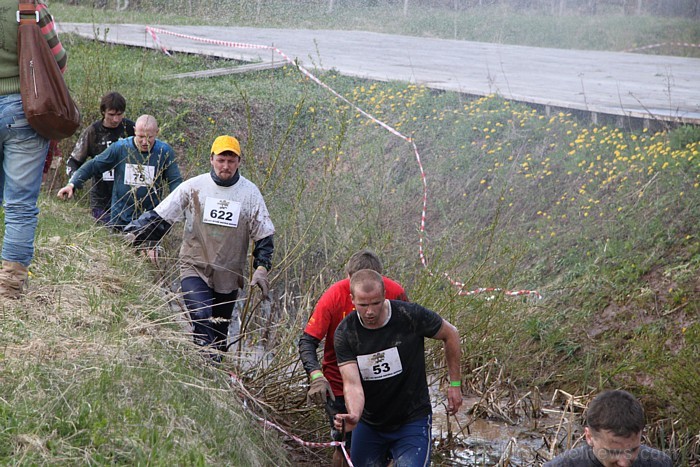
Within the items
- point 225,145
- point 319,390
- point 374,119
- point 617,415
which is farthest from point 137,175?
point 374,119

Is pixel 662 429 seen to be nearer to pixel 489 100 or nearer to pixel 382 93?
pixel 489 100

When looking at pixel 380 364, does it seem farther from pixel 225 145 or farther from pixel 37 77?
pixel 37 77

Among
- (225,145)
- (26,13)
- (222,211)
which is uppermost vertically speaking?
(26,13)

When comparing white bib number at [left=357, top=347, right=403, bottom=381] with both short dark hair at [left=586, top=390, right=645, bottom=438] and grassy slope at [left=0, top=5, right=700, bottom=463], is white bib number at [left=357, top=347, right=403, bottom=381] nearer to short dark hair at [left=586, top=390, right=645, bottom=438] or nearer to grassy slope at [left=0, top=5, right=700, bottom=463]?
grassy slope at [left=0, top=5, right=700, bottom=463]

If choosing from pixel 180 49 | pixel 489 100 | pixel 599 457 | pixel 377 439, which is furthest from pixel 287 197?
pixel 180 49

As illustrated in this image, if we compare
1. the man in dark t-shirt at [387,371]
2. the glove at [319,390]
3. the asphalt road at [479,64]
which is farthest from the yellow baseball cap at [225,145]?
the asphalt road at [479,64]

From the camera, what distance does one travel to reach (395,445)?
580 centimetres

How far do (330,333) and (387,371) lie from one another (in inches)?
24.2

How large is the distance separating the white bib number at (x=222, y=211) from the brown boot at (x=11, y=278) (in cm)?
156

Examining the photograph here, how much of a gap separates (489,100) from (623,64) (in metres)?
6.30

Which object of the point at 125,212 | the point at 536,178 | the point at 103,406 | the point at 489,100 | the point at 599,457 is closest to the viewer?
the point at 599,457

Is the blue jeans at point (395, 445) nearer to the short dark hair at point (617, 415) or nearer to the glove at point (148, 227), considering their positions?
the short dark hair at point (617, 415)

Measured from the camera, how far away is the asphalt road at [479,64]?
49.3 ft

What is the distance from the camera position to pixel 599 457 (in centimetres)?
425
